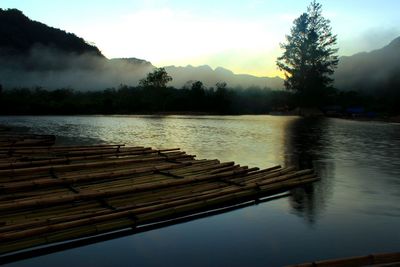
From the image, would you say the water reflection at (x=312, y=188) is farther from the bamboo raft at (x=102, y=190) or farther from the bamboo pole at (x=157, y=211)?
the bamboo pole at (x=157, y=211)

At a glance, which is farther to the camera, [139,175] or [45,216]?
[139,175]

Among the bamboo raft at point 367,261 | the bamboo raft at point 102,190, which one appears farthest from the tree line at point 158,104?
the bamboo raft at point 367,261

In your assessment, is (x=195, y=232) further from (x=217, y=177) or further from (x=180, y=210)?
(x=217, y=177)

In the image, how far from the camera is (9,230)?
309 inches

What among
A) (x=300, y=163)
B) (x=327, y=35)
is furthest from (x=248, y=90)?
(x=300, y=163)

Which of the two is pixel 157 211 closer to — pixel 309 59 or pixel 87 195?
pixel 87 195

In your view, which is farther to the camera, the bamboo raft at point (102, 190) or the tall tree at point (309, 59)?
the tall tree at point (309, 59)

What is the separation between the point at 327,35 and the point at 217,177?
9815 cm

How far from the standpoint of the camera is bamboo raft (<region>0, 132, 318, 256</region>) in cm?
834

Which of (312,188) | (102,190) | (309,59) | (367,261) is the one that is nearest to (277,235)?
(367,261)

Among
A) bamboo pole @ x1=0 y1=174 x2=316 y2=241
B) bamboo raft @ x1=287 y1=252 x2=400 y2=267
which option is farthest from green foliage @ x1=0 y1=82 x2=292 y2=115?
bamboo raft @ x1=287 y1=252 x2=400 y2=267

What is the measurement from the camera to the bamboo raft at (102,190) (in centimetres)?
834

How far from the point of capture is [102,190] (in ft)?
35.0

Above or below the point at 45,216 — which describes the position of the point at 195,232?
below
